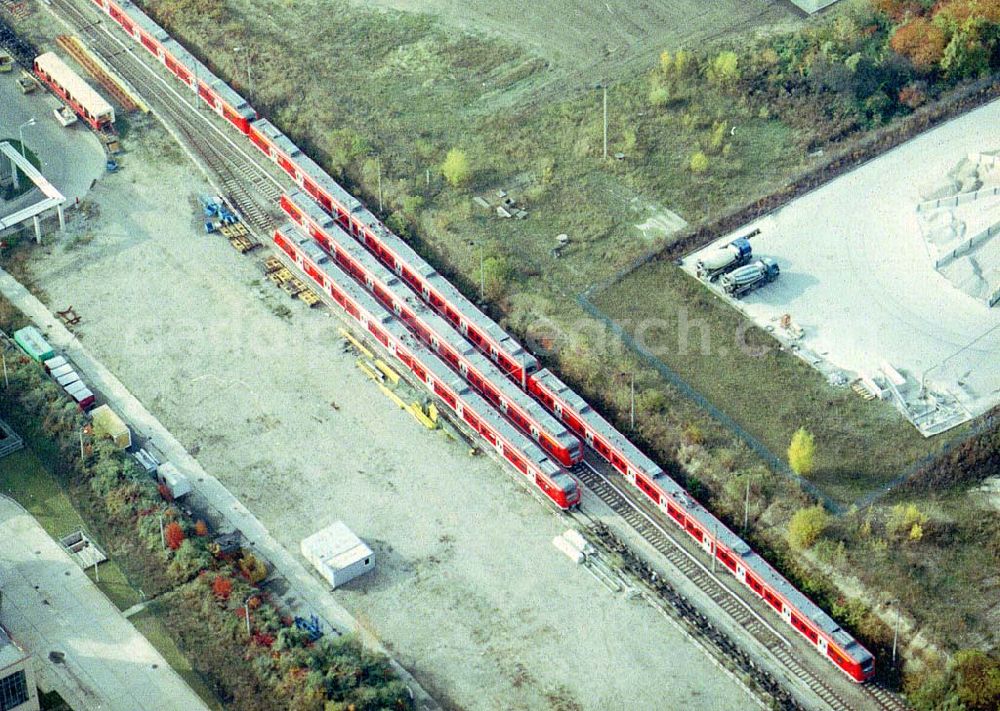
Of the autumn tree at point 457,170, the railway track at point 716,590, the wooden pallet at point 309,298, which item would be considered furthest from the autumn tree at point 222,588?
the autumn tree at point 457,170

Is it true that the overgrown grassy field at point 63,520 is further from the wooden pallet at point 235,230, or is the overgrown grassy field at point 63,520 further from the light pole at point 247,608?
the wooden pallet at point 235,230

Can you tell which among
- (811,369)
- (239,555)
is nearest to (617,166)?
(811,369)

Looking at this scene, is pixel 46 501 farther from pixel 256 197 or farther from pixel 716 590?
pixel 716 590

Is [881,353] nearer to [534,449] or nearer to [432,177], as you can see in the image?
[534,449]

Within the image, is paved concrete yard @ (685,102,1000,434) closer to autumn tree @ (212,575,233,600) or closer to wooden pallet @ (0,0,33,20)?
autumn tree @ (212,575,233,600)

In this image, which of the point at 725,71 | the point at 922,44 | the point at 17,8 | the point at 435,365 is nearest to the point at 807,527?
the point at 435,365

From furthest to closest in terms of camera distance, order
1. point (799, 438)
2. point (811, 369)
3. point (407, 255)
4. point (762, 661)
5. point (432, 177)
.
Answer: point (432, 177), point (407, 255), point (811, 369), point (799, 438), point (762, 661)
